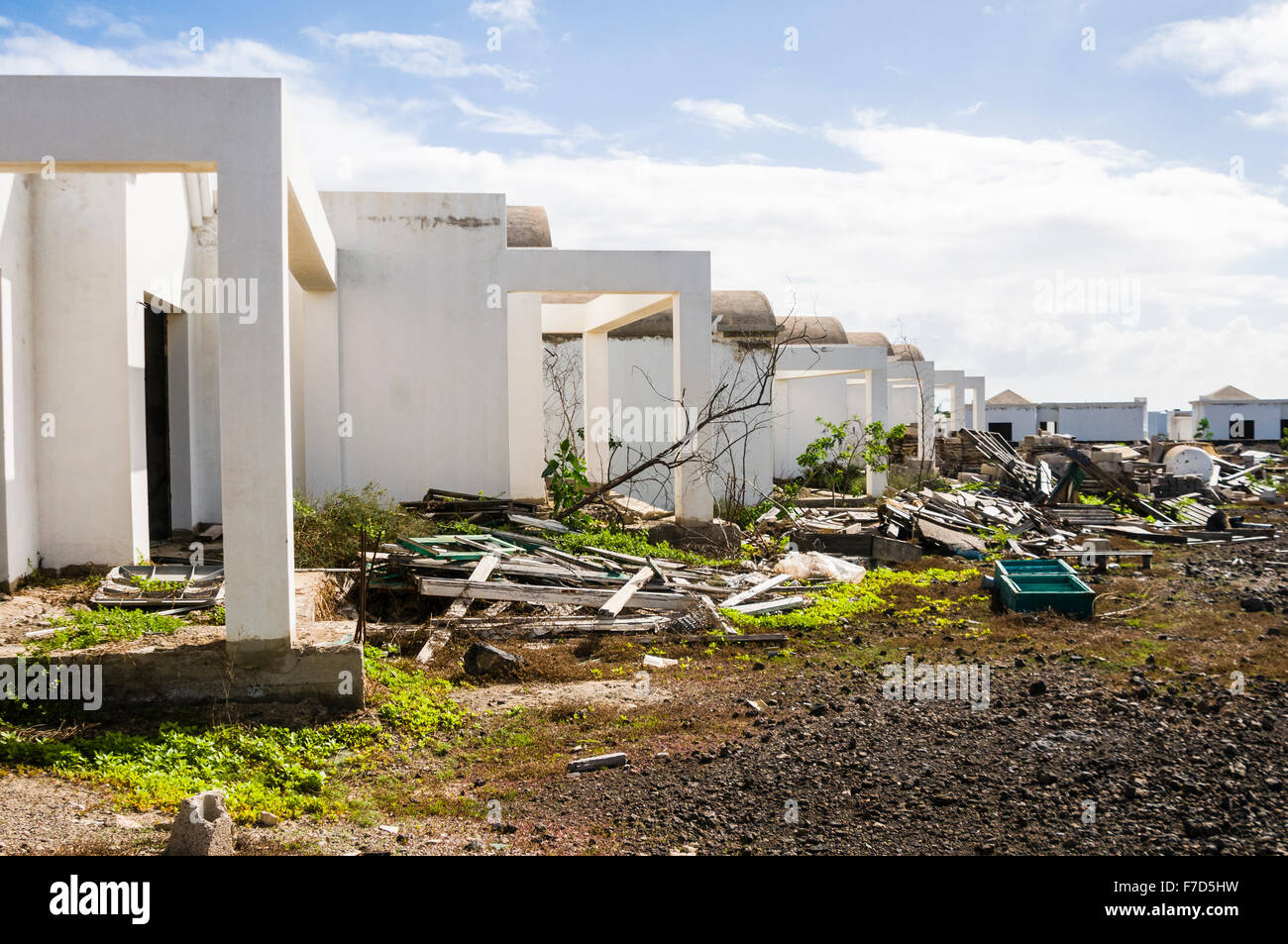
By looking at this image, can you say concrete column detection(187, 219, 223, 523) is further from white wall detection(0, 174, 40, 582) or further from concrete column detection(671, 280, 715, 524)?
concrete column detection(671, 280, 715, 524)

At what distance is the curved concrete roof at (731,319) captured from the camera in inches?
781

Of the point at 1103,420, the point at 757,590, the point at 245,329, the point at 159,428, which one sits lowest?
the point at 757,590

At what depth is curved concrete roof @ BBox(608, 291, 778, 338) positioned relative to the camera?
19.8 metres

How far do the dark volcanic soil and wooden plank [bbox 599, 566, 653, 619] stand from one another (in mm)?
2714

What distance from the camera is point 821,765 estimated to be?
5.40 m

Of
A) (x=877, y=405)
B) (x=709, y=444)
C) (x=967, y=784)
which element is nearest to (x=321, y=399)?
(x=709, y=444)

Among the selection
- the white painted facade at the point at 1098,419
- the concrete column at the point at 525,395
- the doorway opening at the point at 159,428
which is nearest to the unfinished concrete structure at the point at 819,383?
the concrete column at the point at 525,395

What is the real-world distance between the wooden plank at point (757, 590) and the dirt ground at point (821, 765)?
1315mm

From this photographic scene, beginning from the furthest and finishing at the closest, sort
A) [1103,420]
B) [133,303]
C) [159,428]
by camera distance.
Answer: [1103,420], [159,428], [133,303]

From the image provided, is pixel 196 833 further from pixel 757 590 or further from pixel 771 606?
pixel 757 590

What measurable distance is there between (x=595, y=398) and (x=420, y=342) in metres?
4.49

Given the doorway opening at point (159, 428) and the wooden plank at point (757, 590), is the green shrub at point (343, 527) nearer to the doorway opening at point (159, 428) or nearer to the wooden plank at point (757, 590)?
the doorway opening at point (159, 428)

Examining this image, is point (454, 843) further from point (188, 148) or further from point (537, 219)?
point (537, 219)

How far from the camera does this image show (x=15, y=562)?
856 cm
